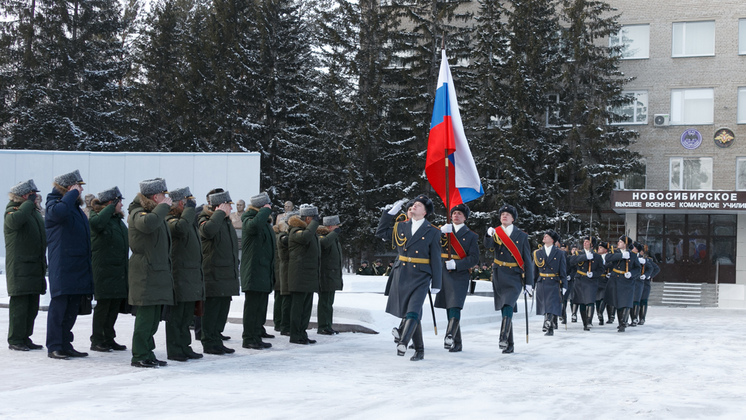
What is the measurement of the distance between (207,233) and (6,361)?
2.59m

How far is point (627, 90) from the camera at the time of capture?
4391cm

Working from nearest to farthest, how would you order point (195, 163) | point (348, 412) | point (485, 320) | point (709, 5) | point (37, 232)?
point (348, 412) → point (37, 232) → point (485, 320) → point (195, 163) → point (709, 5)

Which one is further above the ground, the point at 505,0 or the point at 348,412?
the point at 505,0

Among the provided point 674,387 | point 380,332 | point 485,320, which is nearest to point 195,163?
point 485,320

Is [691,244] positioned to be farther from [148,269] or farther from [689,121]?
[148,269]

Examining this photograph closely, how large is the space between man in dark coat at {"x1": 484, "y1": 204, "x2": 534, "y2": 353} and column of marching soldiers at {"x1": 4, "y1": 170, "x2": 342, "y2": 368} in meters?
3.34

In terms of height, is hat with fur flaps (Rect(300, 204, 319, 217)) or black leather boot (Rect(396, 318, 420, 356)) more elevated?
hat with fur flaps (Rect(300, 204, 319, 217))

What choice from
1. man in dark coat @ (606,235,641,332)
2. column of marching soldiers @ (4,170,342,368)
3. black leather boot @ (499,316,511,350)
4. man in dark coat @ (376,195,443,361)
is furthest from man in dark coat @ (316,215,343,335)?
man in dark coat @ (606,235,641,332)

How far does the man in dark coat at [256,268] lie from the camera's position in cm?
1115

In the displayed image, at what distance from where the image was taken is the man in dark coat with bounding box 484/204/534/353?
38.5 feet

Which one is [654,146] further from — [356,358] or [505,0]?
[356,358]

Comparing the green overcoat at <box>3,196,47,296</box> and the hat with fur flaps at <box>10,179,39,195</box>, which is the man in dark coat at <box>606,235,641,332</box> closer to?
the green overcoat at <box>3,196,47,296</box>

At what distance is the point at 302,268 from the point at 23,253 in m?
3.85

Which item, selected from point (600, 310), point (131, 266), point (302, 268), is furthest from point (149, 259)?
point (600, 310)
